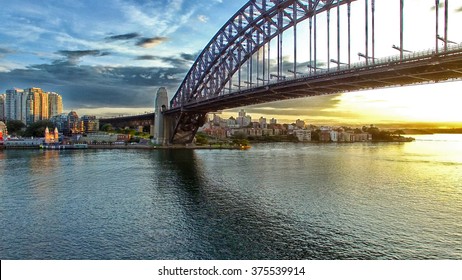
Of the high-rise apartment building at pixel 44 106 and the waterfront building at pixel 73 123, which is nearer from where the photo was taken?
the high-rise apartment building at pixel 44 106

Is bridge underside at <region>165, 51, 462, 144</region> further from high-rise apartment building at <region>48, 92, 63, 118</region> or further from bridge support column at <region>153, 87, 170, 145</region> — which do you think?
high-rise apartment building at <region>48, 92, 63, 118</region>

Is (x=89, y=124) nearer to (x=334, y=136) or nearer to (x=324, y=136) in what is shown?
(x=324, y=136)

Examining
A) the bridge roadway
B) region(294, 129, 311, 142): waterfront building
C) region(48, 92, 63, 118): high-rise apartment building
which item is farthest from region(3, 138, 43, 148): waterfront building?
region(294, 129, 311, 142): waterfront building

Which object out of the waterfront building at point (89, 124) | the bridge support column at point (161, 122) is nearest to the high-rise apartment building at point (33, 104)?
the waterfront building at point (89, 124)

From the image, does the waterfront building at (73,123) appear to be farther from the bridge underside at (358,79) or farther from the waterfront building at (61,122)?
the bridge underside at (358,79)

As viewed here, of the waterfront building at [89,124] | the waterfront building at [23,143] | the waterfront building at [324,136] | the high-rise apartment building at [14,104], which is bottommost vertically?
the waterfront building at [23,143]
